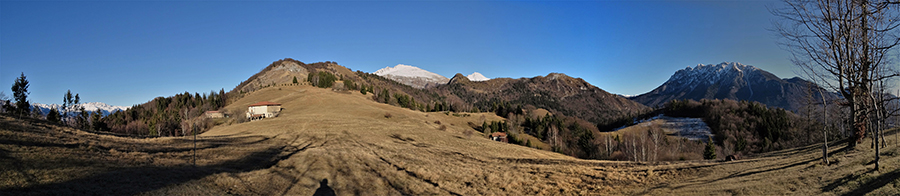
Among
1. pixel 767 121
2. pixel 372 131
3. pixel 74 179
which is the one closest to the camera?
pixel 74 179

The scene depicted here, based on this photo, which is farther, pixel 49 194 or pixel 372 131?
pixel 372 131

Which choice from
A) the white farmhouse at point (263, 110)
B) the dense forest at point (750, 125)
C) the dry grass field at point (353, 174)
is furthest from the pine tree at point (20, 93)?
the dense forest at point (750, 125)

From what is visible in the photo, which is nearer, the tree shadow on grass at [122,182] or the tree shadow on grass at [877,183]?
the tree shadow on grass at [877,183]

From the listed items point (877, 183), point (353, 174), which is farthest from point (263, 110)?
point (877, 183)

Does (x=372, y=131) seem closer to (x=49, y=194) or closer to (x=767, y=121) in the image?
(x=49, y=194)

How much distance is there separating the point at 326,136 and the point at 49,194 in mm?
34653

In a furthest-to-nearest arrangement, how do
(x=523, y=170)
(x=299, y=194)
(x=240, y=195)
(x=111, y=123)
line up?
(x=111, y=123)
(x=523, y=170)
(x=299, y=194)
(x=240, y=195)

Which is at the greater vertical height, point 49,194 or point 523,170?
point 49,194

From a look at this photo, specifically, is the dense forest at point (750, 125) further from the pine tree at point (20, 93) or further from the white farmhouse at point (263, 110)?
the pine tree at point (20, 93)

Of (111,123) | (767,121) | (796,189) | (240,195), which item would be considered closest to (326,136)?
(240,195)

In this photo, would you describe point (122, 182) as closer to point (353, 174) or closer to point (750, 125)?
point (353, 174)

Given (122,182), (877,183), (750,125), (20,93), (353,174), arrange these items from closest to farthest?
(877,183) < (122,182) < (353,174) < (20,93) < (750,125)

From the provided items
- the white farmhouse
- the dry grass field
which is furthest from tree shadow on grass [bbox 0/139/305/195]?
the white farmhouse

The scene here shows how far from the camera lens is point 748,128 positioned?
5128 inches
